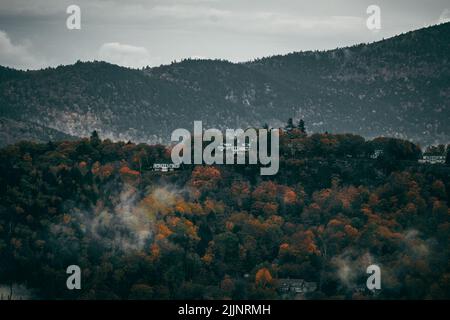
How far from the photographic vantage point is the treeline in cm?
11912

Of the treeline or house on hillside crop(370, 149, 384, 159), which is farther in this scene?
house on hillside crop(370, 149, 384, 159)

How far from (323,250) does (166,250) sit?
60.4 ft

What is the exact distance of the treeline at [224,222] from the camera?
4690 inches

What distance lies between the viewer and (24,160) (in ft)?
486

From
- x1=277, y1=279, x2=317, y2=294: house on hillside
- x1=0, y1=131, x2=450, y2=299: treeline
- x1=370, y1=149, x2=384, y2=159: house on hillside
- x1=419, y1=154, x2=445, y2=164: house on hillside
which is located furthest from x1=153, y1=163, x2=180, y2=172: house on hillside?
x1=419, y1=154, x2=445, y2=164: house on hillside

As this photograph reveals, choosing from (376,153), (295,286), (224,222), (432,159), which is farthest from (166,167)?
(432,159)

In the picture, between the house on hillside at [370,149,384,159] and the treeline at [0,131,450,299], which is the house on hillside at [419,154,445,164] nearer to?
the treeline at [0,131,450,299]

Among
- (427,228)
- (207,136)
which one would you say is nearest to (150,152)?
(207,136)

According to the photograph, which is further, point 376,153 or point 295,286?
point 376,153

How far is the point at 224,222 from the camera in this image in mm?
134250

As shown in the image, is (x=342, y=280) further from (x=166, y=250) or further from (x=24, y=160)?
(x=24, y=160)

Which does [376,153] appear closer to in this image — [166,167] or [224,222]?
[166,167]

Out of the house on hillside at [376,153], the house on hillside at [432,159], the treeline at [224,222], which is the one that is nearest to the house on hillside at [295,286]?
the treeline at [224,222]

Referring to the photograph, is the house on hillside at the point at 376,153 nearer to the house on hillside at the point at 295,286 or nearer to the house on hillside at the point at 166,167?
the house on hillside at the point at 166,167
